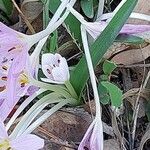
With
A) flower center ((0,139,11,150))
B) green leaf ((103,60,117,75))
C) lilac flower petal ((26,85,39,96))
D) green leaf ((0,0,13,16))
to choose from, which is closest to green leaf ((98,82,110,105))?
green leaf ((103,60,117,75))

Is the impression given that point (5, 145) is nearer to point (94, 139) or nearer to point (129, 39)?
point (94, 139)

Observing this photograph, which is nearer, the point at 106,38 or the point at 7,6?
the point at 106,38

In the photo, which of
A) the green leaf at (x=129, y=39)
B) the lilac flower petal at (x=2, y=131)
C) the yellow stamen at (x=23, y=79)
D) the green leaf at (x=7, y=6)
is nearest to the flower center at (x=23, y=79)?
the yellow stamen at (x=23, y=79)

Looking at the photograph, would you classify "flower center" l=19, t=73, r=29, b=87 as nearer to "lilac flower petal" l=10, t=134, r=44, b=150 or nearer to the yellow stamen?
the yellow stamen

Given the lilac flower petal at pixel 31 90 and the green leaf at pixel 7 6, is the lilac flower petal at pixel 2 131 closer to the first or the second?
the lilac flower petal at pixel 31 90

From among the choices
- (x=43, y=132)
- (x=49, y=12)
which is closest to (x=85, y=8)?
(x=49, y=12)

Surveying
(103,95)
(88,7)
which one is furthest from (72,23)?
(103,95)

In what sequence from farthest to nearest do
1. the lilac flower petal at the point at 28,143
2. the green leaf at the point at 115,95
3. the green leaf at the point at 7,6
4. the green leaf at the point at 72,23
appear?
the green leaf at the point at 7,6 < the green leaf at the point at 72,23 < the green leaf at the point at 115,95 < the lilac flower petal at the point at 28,143
